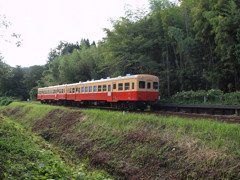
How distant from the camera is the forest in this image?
11992mm

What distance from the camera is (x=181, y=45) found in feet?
49.2

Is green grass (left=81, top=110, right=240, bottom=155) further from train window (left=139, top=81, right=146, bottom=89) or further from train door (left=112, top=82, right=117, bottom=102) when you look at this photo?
train door (left=112, top=82, right=117, bottom=102)

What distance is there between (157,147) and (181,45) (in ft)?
35.1

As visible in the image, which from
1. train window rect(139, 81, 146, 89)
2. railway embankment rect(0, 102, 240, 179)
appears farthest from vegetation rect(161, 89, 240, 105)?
railway embankment rect(0, 102, 240, 179)

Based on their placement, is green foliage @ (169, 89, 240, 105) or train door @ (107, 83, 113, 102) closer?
green foliage @ (169, 89, 240, 105)

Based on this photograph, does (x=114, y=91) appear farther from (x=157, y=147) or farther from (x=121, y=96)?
(x=157, y=147)

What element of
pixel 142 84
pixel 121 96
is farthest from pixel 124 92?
pixel 142 84

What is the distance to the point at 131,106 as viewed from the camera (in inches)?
478

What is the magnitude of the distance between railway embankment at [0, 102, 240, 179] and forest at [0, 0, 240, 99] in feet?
24.4

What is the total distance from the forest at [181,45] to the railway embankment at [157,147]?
7.45m

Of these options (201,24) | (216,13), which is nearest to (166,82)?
(201,24)

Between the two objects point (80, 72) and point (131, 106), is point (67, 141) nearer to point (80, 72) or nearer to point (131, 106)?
point (131, 106)

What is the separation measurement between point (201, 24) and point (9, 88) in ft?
146

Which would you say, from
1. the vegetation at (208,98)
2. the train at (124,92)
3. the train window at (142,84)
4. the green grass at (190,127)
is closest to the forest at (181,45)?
the vegetation at (208,98)
